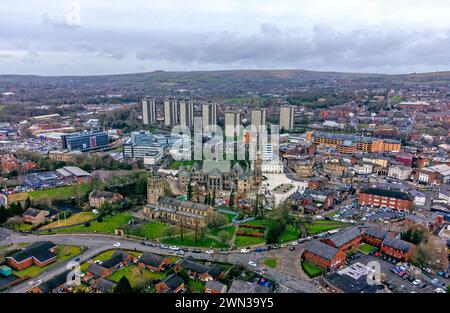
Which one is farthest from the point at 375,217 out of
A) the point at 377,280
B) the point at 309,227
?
the point at 377,280

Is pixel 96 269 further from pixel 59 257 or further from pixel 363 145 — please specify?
pixel 363 145

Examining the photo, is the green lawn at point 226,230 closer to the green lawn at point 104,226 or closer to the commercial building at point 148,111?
the green lawn at point 104,226

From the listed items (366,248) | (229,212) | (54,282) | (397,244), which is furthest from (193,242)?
(397,244)

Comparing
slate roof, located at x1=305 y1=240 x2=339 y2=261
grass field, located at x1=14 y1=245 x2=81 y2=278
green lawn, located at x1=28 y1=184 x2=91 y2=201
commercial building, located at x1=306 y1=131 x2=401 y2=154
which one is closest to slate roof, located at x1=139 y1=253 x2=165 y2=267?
grass field, located at x1=14 y1=245 x2=81 y2=278

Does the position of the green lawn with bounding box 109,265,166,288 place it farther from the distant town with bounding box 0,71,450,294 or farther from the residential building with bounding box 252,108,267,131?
the residential building with bounding box 252,108,267,131

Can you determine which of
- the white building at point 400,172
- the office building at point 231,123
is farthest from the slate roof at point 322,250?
the office building at point 231,123

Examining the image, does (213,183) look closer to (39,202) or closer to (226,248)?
(226,248)
